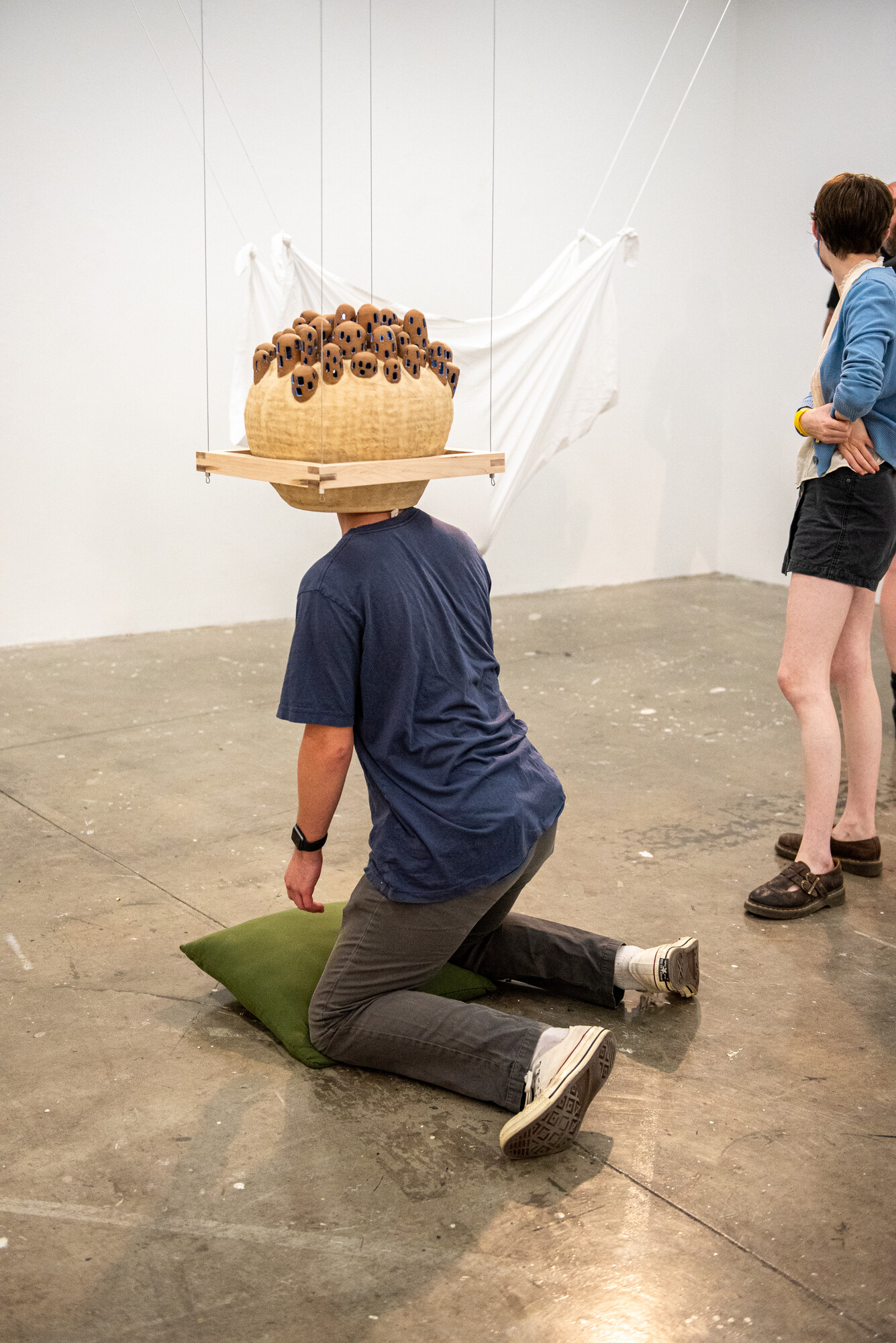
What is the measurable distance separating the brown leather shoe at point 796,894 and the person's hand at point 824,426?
0.86 meters

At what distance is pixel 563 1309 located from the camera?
1433 millimetres

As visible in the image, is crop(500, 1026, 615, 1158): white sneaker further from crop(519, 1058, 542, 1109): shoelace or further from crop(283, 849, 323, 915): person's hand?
crop(283, 849, 323, 915): person's hand

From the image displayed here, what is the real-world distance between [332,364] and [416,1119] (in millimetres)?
1108

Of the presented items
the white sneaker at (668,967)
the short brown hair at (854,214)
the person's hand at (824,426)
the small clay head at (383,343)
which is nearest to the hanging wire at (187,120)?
the short brown hair at (854,214)

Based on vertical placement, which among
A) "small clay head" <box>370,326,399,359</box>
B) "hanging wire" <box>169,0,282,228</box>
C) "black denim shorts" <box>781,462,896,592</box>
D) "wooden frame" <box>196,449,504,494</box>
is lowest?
"black denim shorts" <box>781,462,896,592</box>

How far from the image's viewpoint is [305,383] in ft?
5.88

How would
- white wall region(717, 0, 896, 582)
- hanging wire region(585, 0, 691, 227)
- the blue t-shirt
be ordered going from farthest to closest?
hanging wire region(585, 0, 691, 227)
white wall region(717, 0, 896, 582)
the blue t-shirt

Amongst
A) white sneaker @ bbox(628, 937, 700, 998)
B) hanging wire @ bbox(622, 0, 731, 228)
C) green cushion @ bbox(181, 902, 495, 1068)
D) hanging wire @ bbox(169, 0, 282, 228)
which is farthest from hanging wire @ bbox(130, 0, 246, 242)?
white sneaker @ bbox(628, 937, 700, 998)

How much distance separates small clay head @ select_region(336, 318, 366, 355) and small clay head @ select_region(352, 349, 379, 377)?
0.02 metres

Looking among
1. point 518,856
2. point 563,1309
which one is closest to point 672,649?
point 518,856

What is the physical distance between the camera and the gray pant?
1.80 m

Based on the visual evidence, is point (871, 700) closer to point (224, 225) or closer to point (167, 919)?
point (167, 919)

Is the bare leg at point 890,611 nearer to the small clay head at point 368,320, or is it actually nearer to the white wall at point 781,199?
the small clay head at point 368,320

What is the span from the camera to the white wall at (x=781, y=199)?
572 centimetres
